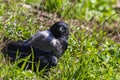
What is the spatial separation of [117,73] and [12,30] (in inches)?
58.1

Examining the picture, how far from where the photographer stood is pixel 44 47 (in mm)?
6402

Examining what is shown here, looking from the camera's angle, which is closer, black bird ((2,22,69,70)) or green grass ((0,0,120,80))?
green grass ((0,0,120,80))

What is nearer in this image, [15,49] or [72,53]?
[15,49]

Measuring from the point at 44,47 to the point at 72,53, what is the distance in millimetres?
1008

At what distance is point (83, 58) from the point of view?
6.65 meters

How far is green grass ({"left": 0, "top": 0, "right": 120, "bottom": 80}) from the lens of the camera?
20.6ft

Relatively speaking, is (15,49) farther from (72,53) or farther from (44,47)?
(72,53)

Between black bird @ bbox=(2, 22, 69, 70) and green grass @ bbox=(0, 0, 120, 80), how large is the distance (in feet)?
0.51

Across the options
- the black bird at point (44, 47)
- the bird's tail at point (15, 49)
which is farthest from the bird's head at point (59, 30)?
the bird's tail at point (15, 49)

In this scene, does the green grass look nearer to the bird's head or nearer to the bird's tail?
the bird's tail

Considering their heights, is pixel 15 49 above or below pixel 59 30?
below

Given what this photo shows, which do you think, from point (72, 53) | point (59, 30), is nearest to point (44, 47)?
point (59, 30)

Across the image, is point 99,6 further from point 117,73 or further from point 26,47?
point 26,47

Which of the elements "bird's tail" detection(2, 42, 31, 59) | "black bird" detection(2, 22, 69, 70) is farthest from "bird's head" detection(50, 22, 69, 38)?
"bird's tail" detection(2, 42, 31, 59)
